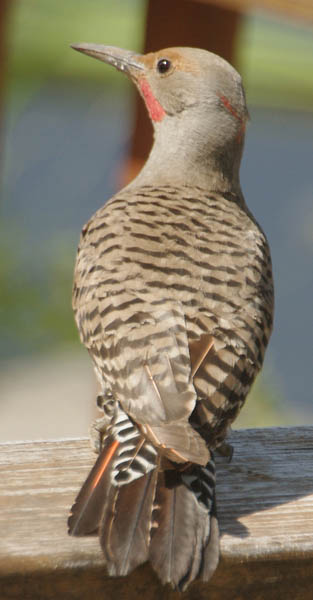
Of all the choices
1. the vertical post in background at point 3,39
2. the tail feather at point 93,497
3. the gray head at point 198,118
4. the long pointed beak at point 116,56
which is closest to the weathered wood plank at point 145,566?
the tail feather at point 93,497

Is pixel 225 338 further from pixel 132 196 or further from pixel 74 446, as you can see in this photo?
pixel 132 196

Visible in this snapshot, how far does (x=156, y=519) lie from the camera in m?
2.04

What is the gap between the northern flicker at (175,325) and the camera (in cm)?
204

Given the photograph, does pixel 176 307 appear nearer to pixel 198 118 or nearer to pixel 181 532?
pixel 181 532

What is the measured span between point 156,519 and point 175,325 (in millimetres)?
631

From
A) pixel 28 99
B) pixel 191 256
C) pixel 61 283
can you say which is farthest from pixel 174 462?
pixel 28 99

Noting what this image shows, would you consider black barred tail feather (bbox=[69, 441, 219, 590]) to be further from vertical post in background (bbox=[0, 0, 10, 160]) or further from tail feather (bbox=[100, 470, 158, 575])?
vertical post in background (bbox=[0, 0, 10, 160])

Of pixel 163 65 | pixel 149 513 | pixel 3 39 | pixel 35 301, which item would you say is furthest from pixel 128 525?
pixel 35 301

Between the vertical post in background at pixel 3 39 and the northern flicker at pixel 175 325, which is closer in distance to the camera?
the northern flicker at pixel 175 325

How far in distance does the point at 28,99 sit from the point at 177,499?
Result: 14.9 meters

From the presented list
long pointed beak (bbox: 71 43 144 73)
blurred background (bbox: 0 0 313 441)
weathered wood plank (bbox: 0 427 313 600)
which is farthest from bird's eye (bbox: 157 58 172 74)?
weathered wood plank (bbox: 0 427 313 600)

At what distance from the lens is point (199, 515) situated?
6.78 feet

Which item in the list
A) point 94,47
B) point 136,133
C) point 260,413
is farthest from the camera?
point 260,413

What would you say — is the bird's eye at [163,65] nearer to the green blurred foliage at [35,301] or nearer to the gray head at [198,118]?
the gray head at [198,118]
